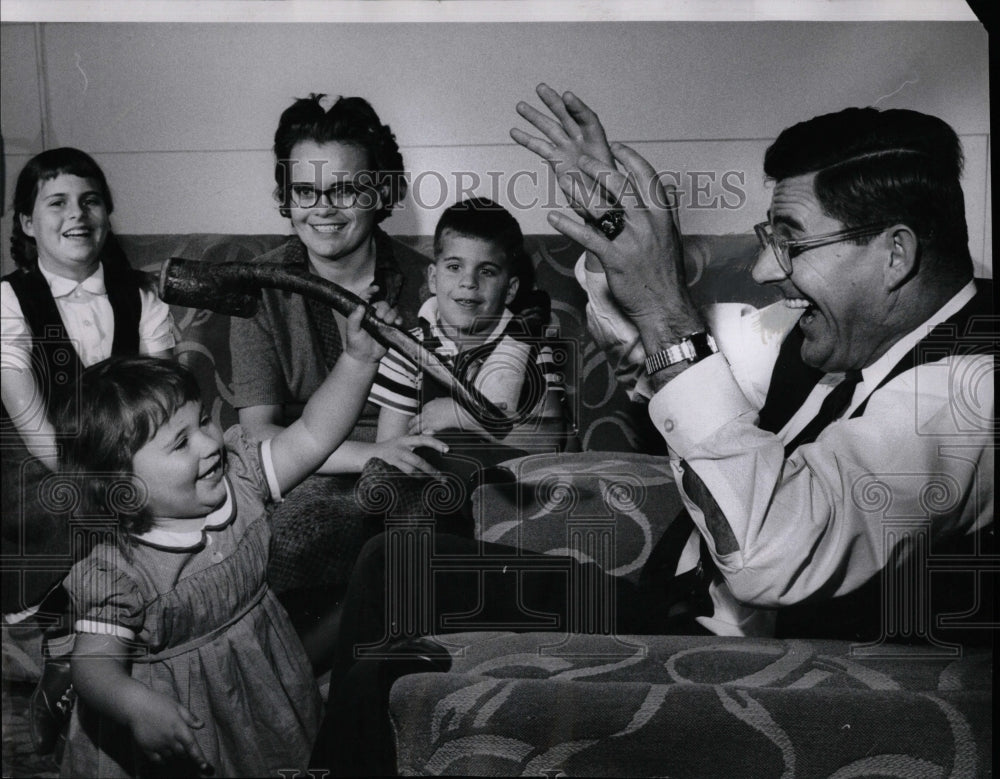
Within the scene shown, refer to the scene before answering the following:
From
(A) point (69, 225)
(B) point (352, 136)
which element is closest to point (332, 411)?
(B) point (352, 136)

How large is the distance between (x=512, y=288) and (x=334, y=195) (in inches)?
14.9

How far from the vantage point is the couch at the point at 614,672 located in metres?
1.70

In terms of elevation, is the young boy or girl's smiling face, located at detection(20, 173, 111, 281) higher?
girl's smiling face, located at detection(20, 173, 111, 281)

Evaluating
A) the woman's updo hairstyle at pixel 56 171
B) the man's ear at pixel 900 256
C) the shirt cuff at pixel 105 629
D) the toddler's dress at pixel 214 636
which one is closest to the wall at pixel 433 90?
the woman's updo hairstyle at pixel 56 171

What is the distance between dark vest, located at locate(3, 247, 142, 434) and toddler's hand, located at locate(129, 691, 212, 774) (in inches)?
23.4

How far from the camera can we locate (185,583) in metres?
1.85

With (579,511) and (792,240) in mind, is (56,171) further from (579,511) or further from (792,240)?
(792,240)

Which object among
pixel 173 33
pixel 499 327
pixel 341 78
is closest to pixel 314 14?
pixel 341 78

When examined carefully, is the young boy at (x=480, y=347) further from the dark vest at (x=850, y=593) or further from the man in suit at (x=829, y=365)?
the dark vest at (x=850, y=593)

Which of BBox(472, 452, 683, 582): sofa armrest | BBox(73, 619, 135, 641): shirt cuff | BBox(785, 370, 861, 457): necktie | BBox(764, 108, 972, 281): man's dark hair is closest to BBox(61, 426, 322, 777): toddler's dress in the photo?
BBox(73, 619, 135, 641): shirt cuff

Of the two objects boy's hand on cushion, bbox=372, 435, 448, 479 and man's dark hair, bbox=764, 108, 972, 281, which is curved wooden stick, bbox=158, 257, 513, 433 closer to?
boy's hand on cushion, bbox=372, 435, 448, 479

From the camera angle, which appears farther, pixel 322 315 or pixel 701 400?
pixel 322 315

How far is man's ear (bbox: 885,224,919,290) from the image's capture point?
70.6 inches

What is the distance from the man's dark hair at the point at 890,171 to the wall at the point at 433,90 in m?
0.06
